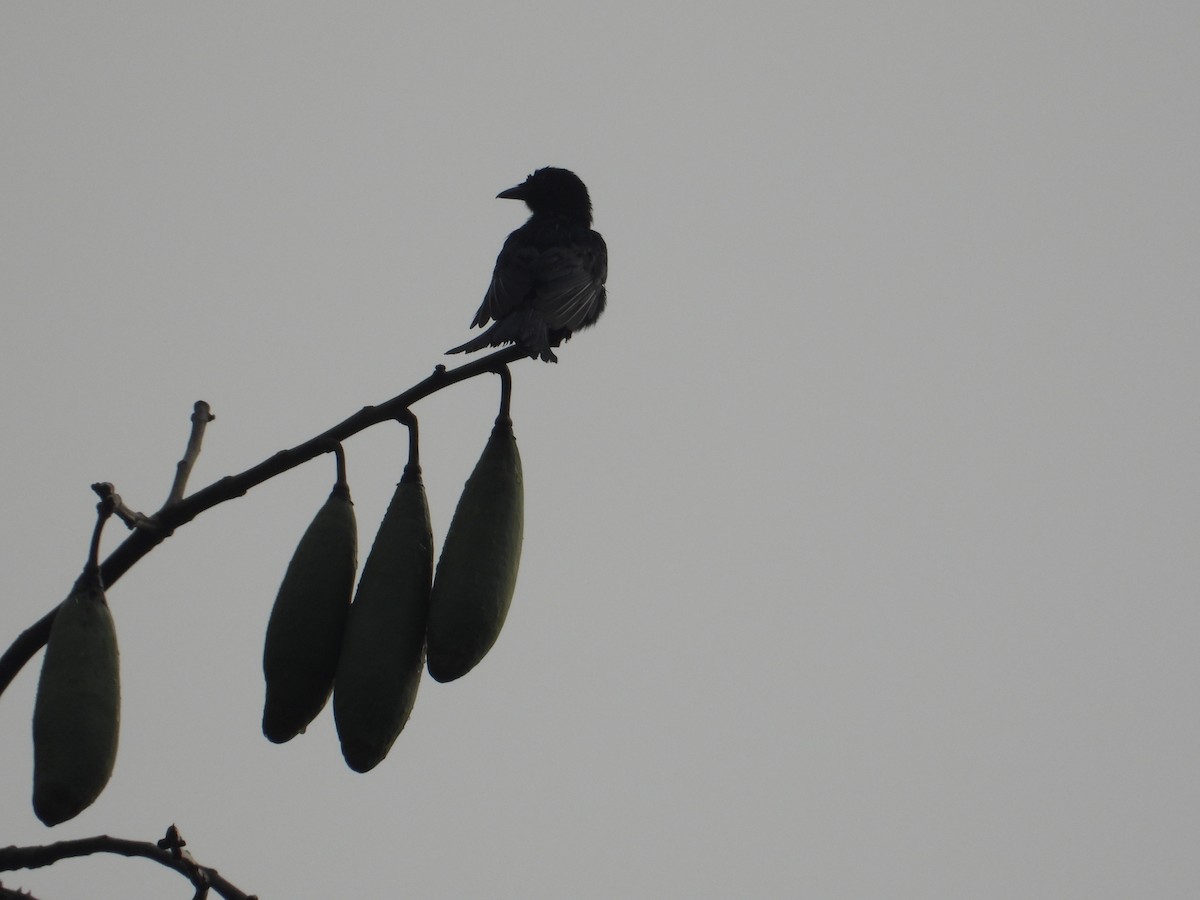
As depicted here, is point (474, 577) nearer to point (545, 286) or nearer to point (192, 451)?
point (192, 451)

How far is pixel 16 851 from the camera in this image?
2371 millimetres

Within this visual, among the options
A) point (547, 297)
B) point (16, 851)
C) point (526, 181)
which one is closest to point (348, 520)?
point (16, 851)

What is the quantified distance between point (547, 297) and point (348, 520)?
9.71ft

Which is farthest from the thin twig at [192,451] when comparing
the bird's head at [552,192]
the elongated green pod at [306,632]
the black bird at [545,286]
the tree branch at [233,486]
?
the bird's head at [552,192]

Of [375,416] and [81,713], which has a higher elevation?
[375,416]

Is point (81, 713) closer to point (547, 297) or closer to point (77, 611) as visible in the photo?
point (77, 611)

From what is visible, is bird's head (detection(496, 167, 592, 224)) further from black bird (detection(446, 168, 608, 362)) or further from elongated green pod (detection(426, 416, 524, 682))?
elongated green pod (detection(426, 416, 524, 682))

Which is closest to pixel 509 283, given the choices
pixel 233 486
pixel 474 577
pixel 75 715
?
pixel 233 486

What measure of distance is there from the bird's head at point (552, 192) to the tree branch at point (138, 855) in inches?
259

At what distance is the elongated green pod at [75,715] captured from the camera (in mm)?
1989

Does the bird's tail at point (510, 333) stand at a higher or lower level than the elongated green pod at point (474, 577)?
higher

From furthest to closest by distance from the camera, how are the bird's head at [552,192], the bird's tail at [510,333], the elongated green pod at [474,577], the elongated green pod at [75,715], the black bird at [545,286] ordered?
the bird's head at [552,192] → the black bird at [545,286] → the bird's tail at [510,333] → the elongated green pod at [474,577] → the elongated green pod at [75,715]

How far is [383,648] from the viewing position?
2.11 m

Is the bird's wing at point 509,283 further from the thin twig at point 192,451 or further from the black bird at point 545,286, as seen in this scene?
the thin twig at point 192,451
